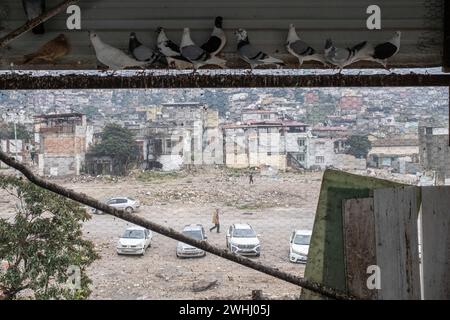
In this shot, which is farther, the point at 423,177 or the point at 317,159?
the point at 317,159

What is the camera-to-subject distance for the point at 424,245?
1469 mm

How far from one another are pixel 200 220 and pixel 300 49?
0.94 m

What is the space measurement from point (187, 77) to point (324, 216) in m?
0.69

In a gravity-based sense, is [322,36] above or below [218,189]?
above

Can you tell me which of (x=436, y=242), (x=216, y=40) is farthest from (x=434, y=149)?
(x=216, y=40)

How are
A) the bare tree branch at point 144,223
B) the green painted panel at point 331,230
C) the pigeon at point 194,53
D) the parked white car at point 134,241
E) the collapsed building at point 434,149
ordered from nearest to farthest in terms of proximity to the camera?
1. the bare tree branch at point 144,223
2. the green painted panel at point 331,230
3. the pigeon at point 194,53
4. the collapsed building at point 434,149
5. the parked white car at point 134,241

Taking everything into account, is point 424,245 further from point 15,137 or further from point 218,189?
point 15,137

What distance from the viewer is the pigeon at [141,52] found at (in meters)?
1.85

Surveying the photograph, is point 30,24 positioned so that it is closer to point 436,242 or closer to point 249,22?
point 249,22

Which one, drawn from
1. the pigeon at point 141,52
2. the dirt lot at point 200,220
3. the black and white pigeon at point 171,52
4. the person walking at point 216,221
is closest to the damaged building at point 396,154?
the dirt lot at point 200,220

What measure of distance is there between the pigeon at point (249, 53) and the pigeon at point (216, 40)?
0.06m

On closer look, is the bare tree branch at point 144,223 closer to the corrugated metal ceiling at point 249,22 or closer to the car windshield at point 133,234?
the corrugated metal ceiling at point 249,22

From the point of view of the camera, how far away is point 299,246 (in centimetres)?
208
